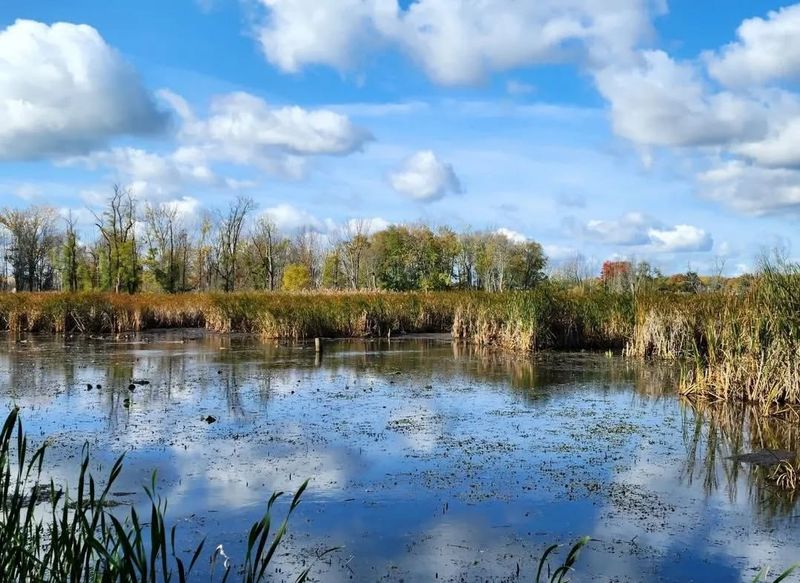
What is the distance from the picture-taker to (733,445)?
727 centimetres

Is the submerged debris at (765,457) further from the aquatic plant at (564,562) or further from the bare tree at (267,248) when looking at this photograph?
the bare tree at (267,248)

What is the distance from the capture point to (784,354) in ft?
29.0

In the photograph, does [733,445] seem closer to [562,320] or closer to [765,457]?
[765,457]

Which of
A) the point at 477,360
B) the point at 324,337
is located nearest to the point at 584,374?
the point at 477,360

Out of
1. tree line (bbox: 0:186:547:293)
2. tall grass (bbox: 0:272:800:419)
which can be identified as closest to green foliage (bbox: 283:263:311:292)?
tree line (bbox: 0:186:547:293)

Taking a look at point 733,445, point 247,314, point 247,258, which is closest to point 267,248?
point 247,258

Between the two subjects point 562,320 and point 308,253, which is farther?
point 308,253

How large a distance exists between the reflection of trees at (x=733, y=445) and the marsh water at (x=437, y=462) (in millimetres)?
29

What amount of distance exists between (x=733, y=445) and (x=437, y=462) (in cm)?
300

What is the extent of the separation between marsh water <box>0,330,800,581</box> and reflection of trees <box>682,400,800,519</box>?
3 cm

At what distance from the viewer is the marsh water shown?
441 centimetres

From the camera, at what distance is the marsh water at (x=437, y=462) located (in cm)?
441

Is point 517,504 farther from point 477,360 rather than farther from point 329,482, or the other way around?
point 477,360

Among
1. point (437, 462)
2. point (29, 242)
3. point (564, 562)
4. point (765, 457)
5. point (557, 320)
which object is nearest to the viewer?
point (564, 562)
